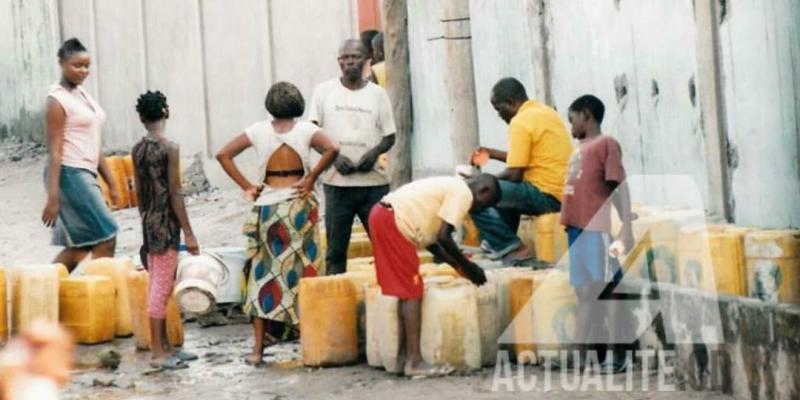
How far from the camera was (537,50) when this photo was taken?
10.9 meters

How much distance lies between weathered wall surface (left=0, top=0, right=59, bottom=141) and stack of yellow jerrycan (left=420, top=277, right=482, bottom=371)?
15227mm

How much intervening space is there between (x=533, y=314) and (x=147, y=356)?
8.30 feet

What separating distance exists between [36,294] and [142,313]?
0.69m

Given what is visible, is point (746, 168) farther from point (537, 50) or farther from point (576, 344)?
point (537, 50)

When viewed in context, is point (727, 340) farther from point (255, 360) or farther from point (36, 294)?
point (36, 294)

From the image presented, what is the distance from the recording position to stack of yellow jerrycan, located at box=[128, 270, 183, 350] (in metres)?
9.44

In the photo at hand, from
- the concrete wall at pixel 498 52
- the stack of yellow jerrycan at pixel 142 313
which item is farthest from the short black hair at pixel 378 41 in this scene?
the stack of yellow jerrycan at pixel 142 313

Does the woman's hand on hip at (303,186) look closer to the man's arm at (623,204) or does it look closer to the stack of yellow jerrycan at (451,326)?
the stack of yellow jerrycan at (451,326)

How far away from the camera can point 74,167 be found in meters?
9.82

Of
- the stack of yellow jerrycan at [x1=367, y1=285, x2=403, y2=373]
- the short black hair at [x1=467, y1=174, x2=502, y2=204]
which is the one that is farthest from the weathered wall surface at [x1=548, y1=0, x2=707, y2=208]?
the stack of yellow jerrycan at [x1=367, y1=285, x2=403, y2=373]

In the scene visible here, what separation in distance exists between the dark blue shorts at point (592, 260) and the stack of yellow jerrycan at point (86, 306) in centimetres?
342

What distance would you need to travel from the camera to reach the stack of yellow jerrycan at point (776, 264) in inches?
257

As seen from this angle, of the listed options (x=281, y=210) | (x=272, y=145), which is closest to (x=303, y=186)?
(x=281, y=210)

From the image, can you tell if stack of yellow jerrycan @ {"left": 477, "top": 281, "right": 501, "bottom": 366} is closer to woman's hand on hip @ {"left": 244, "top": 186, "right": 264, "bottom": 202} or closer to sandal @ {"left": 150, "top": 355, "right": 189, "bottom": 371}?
woman's hand on hip @ {"left": 244, "top": 186, "right": 264, "bottom": 202}
